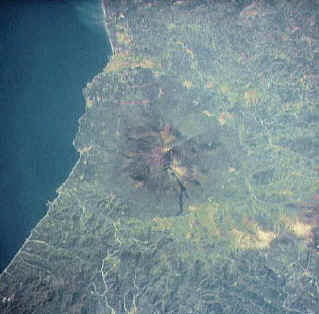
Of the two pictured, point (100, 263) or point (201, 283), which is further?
point (201, 283)

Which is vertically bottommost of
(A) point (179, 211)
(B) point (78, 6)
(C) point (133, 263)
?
(C) point (133, 263)

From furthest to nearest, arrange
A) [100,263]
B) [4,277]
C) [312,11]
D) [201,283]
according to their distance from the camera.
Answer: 1. [312,11]
2. [201,283]
3. [100,263]
4. [4,277]

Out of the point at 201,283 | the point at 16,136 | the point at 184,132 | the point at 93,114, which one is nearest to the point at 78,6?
the point at 93,114

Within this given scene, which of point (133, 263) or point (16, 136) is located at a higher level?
point (16, 136)

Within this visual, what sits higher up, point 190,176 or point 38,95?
point 38,95

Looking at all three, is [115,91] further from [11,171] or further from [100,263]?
[100,263]

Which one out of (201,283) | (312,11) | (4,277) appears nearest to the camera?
(4,277)

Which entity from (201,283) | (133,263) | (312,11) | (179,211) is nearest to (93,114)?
(179,211)
